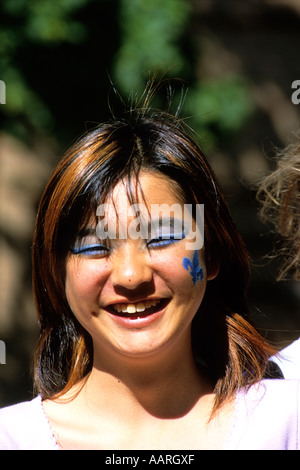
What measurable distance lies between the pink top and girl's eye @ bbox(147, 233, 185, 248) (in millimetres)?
472

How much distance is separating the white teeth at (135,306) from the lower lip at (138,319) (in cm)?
1

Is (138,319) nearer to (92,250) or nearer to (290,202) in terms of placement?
(92,250)

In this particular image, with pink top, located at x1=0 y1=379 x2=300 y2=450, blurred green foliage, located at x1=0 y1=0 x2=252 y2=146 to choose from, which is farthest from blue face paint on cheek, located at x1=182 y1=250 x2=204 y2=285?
blurred green foliage, located at x1=0 y1=0 x2=252 y2=146

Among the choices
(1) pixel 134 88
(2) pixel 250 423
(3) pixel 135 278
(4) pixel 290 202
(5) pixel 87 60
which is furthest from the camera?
(5) pixel 87 60

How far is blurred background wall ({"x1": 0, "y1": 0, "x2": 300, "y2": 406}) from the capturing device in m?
3.03

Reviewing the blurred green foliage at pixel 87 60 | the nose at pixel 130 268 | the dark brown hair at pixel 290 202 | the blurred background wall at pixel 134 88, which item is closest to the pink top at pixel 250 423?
the nose at pixel 130 268

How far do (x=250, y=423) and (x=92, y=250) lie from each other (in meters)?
0.60

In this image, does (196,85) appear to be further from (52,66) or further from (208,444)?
(208,444)

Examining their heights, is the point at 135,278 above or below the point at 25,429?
above

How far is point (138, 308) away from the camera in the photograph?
1.73 metres

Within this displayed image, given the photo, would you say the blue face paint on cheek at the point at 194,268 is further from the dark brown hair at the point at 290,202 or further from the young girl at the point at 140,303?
the dark brown hair at the point at 290,202

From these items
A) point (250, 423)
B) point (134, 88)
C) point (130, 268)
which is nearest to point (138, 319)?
point (130, 268)

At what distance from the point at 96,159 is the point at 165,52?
140 cm

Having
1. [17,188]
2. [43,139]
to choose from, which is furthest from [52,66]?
[17,188]
